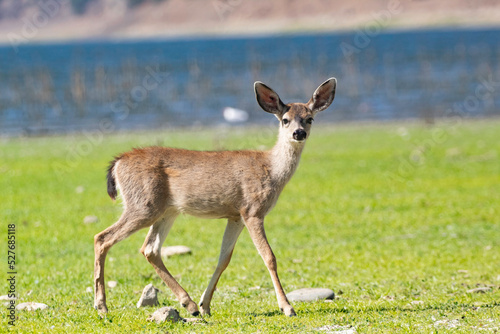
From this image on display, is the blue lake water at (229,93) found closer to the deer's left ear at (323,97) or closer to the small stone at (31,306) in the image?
the deer's left ear at (323,97)

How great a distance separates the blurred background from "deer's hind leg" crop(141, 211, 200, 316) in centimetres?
1702

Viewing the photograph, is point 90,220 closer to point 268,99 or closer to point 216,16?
point 268,99

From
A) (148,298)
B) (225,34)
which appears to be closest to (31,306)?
(148,298)

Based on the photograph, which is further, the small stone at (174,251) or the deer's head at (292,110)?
the small stone at (174,251)

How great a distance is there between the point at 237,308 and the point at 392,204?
829cm

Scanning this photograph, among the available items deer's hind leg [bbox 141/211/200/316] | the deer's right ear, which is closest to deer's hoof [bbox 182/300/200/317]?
deer's hind leg [bbox 141/211/200/316]

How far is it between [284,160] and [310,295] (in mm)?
1623

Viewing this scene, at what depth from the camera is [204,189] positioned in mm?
8727

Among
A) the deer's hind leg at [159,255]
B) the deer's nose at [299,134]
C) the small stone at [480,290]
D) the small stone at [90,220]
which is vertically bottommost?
the small stone at [90,220]

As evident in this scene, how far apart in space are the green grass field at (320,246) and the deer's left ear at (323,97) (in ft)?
6.93

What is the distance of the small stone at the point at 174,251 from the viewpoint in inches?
502

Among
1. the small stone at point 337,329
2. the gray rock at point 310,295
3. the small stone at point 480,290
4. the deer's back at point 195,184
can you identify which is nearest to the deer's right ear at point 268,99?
the deer's back at point 195,184

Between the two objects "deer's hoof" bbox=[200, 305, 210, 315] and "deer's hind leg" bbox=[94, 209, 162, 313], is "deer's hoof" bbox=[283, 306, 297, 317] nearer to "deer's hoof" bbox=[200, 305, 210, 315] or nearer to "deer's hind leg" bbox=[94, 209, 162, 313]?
"deer's hoof" bbox=[200, 305, 210, 315]

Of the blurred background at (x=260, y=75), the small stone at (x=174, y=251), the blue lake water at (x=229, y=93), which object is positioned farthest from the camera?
the blurred background at (x=260, y=75)
